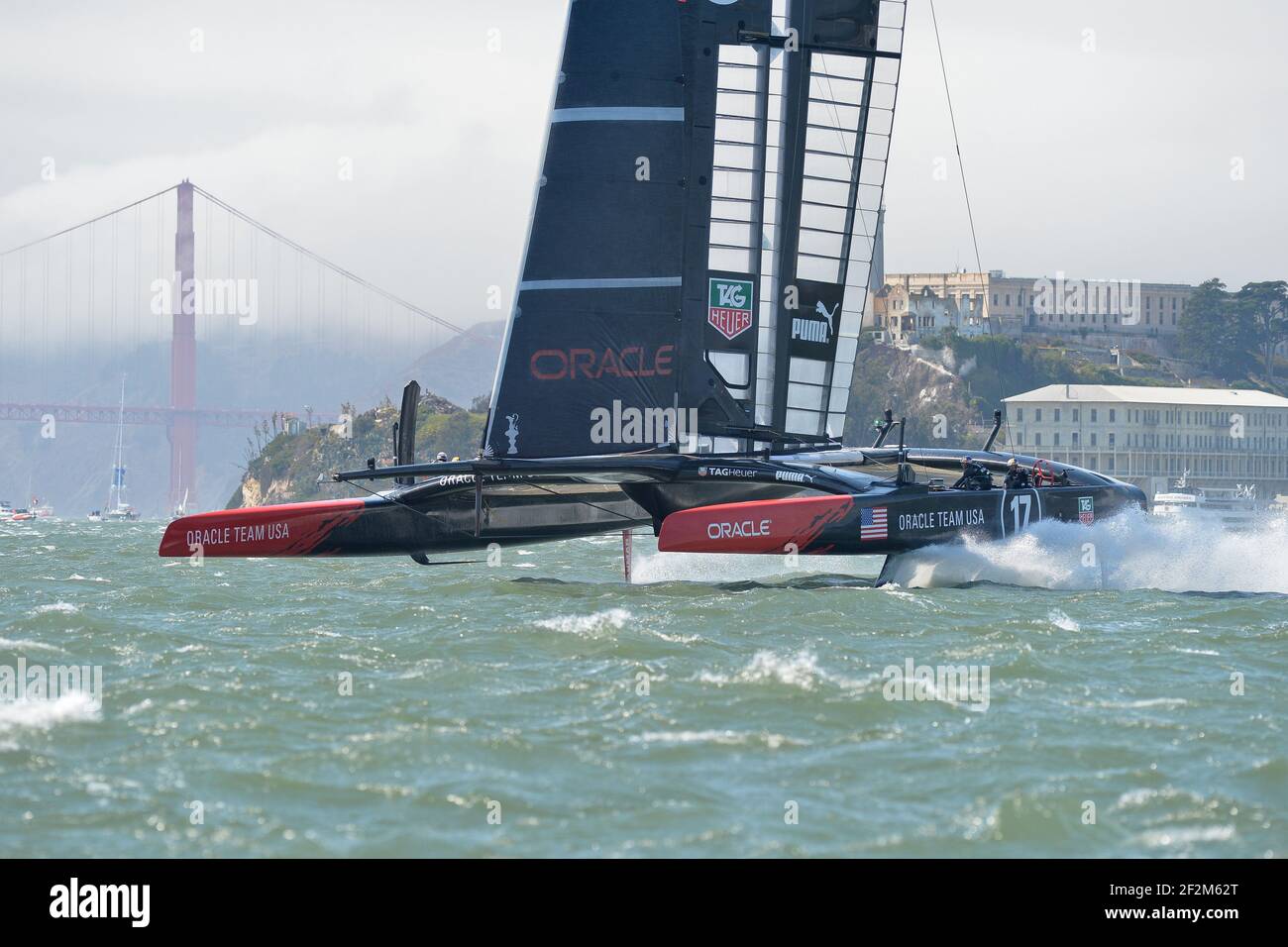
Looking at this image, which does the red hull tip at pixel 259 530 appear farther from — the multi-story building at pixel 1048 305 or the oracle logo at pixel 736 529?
the multi-story building at pixel 1048 305

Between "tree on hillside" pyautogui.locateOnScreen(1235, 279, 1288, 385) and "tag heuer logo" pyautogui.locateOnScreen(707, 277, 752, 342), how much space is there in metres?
97.3

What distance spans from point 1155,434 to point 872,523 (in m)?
63.2

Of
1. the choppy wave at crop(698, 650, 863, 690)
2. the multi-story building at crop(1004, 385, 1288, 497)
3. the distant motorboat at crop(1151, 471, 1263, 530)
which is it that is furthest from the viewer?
the multi-story building at crop(1004, 385, 1288, 497)

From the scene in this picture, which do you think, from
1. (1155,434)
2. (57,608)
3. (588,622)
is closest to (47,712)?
(588,622)

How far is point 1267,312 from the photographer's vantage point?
104875mm

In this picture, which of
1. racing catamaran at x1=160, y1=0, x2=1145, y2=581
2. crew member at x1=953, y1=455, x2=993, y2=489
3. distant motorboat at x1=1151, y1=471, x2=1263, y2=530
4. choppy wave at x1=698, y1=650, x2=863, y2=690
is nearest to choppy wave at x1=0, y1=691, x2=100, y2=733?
choppy wave at x1=698, y1=650, x2=863, y2=690

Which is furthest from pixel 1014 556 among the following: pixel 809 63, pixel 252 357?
pixel 252 357

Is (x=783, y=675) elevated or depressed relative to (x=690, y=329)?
depressed

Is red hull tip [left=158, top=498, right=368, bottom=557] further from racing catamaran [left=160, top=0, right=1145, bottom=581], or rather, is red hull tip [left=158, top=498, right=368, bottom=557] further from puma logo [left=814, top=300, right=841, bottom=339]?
puma logo [left=814, top=300, right=841, bottom=339]

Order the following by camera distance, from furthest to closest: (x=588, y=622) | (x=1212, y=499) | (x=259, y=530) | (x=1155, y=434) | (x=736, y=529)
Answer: (x=1155, y=434), (x=1212, y=499), (x=259, y=530), (x=736, y=529), (x=588, y=622)

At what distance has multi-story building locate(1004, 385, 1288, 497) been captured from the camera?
70.6 meters

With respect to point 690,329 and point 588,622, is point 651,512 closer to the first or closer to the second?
point 690,329

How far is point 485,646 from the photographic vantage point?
27.8 ft
